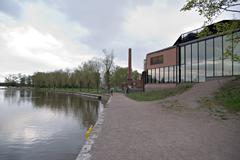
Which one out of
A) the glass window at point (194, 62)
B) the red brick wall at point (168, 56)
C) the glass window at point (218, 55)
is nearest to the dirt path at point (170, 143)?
the glass window at point (218, 55)

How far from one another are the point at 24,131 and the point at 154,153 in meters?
9.17

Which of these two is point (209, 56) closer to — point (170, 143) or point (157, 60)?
point (157, 60)

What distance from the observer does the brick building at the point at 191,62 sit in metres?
18.8

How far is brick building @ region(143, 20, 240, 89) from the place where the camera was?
61.5ft

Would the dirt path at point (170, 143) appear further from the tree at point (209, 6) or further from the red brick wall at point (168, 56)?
the red brick wall at point (168, 56)

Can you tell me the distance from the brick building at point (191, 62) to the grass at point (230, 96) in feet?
8.68

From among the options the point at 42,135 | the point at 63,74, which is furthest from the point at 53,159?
the point at 63,74

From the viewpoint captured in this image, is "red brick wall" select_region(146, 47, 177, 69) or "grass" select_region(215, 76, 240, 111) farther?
"red brick wall" select_region(146, 47, 177, 69)

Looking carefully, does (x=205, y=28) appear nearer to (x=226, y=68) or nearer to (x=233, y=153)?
(x=233, y=153)

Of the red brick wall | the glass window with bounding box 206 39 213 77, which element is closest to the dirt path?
the glass window with bounding box 206 39 213 77

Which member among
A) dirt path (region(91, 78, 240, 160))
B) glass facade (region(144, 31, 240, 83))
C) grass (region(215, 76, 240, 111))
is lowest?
dirt path (region(91, 78, 240, 160))

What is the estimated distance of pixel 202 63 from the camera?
21125 millimetres

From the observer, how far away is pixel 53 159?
6.75 metres

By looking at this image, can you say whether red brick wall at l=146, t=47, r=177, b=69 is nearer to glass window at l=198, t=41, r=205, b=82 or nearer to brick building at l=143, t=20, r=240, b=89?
brick building at l=143, t=20, r=240, b=89
